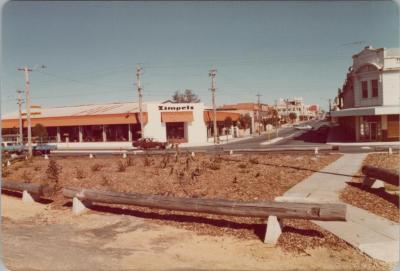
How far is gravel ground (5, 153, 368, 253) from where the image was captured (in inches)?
320

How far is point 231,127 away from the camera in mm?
65625

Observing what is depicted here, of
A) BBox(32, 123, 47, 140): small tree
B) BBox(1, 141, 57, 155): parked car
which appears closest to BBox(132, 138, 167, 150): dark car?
BBox(1, 141, 57, 155): parked car

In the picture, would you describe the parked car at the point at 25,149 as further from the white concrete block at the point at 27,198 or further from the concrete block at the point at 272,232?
the concrete block at the point at 272,232

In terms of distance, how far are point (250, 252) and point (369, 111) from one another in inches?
1279

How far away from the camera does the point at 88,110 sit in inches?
2344

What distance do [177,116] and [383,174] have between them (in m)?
40.8

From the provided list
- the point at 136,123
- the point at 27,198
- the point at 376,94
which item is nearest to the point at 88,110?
the point at 136,123

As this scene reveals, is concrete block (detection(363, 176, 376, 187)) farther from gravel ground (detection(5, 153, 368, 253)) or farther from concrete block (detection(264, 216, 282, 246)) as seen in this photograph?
concrete block (detection(264, 216, 282, 246))

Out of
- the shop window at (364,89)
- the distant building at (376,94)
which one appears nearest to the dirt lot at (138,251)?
the distant building at (376,94)

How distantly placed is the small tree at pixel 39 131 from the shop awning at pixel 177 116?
1719 centimetres

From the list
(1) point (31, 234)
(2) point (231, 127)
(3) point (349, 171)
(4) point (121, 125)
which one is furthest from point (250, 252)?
(2) point (231, 127)

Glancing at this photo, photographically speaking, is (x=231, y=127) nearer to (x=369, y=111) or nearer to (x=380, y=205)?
(x=369, y=111)

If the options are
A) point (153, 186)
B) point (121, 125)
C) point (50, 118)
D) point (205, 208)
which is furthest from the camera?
point (50, 118)

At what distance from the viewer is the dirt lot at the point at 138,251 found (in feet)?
21.9
